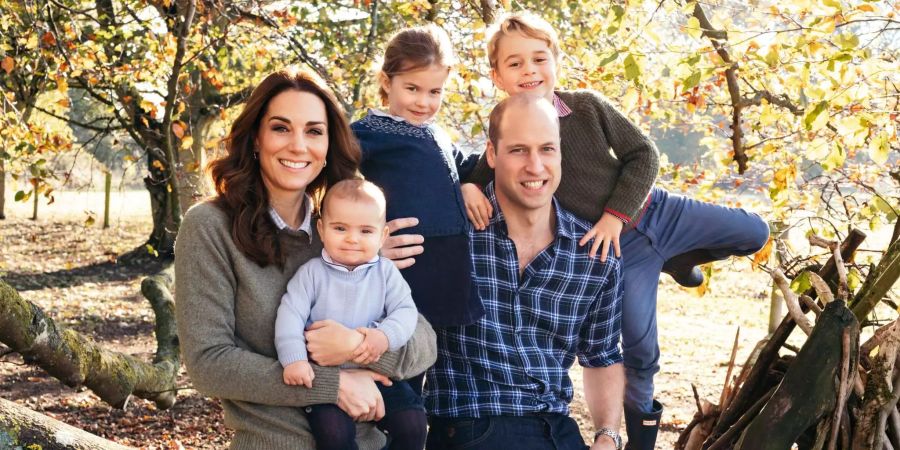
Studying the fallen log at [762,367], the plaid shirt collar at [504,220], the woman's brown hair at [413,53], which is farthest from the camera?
the woman's brown hair at [413,53]

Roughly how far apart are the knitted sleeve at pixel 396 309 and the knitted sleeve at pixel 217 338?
22 centimetres

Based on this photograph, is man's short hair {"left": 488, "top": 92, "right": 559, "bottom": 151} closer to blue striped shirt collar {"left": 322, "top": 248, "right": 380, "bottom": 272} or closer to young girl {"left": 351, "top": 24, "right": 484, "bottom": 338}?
young girl {"left": 351, "top": 24, "right": 484, "bottom": 338}

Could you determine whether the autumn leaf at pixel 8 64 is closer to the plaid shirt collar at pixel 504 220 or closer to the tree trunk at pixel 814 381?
the plaid shirt collar at pixel 504 220

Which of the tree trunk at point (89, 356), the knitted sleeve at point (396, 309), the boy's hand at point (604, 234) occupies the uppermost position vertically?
the boy's hand at point (604, 234)

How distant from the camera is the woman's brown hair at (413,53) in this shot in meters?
3.45

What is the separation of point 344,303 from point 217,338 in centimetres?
41

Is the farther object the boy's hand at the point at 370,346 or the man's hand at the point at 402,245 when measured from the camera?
the man's hand at the point at 402,245

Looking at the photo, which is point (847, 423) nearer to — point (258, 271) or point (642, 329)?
point (642, 329)

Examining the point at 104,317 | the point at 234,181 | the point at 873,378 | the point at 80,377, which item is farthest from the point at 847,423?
the point at 104,317

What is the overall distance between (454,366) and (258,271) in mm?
881

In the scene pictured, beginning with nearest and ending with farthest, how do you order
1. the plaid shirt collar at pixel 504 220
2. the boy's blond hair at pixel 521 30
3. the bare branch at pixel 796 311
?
1. the bare branch at pixel 796 311
2. the plaid shirt collar at pixel 504 220
3. the boy's blond hair at pixel 521 30

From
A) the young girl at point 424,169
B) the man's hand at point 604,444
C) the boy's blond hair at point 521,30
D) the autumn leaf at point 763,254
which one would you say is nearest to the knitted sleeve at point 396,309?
the young girl at point 424,169

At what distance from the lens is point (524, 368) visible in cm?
321

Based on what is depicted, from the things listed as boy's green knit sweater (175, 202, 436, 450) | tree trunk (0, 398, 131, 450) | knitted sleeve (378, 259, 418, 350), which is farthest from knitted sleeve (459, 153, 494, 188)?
tree trunk (0, 398, 131, 450)
